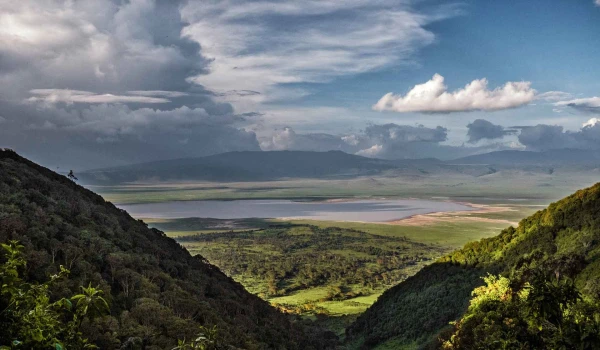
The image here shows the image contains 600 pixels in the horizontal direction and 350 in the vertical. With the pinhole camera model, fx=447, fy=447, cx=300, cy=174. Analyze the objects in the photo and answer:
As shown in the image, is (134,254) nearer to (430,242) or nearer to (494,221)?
(430,242)

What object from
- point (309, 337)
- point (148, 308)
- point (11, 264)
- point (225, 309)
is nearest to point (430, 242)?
point (309, 337)

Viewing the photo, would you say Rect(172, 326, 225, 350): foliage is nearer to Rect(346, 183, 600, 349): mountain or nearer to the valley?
Rect(346, 183, 600, 349): mountain

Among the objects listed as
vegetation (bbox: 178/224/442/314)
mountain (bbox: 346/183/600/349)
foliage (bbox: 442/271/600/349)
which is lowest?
vegetation (bbox: 178/224/442/314)

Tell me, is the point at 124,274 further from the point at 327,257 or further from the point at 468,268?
the point at 327,257

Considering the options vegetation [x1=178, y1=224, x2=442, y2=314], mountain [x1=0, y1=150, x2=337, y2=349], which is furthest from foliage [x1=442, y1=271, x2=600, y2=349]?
vegetation [x1=178, y1=224, x2=442, y2=314]

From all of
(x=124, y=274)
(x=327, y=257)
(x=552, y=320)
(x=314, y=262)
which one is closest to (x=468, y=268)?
(x=124, y=274)

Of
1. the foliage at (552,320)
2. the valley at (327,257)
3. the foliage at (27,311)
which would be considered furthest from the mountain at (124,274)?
the valley at (327,257)
